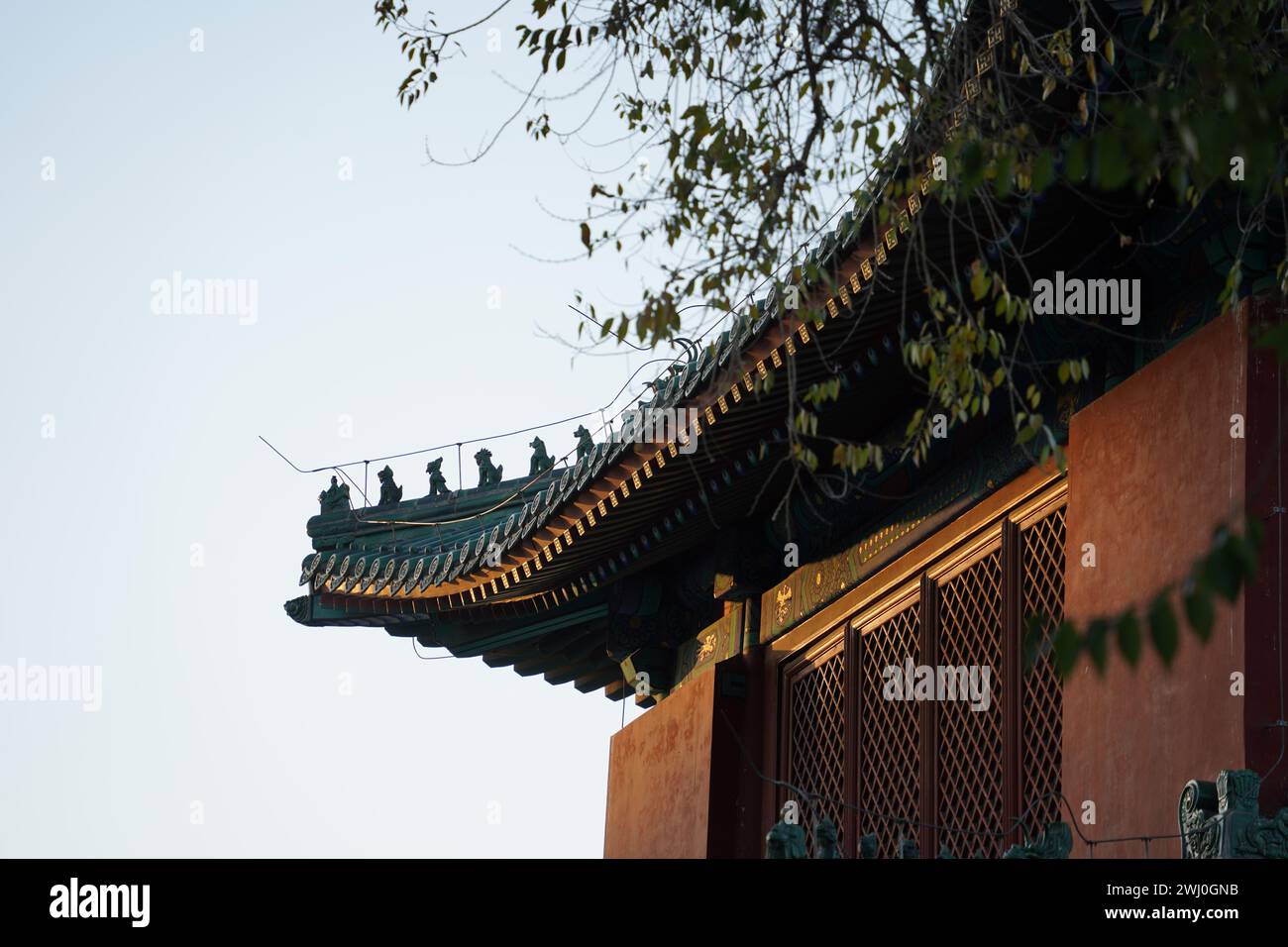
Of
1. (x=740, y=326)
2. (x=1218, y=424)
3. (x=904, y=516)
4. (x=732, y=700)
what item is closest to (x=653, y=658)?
(x=732, y=700)

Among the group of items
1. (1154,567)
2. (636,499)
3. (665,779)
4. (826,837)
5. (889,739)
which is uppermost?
(636,499)

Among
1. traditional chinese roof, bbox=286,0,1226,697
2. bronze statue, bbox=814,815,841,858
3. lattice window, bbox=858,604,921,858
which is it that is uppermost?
traditional chinese roof, bbox=286,0,1226,697

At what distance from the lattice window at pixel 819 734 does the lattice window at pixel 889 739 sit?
0.20 m

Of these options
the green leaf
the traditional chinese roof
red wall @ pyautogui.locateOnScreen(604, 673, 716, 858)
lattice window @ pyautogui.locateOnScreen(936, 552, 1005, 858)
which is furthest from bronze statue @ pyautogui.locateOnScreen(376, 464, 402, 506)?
the green leaf

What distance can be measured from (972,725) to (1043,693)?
0.60 meters

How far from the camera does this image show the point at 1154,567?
214 inches

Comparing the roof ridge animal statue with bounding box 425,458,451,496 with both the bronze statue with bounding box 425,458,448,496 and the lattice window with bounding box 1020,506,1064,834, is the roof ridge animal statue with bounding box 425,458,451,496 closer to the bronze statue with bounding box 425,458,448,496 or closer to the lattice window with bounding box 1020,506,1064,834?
the bronze statue with bounding box 425,458,448,496

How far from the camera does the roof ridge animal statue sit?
11.2 m

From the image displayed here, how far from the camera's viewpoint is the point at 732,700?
8.86 m

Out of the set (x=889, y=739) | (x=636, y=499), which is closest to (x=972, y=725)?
(x=889, y=739)

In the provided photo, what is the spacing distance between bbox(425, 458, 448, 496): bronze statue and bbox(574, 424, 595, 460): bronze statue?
4.28 feet

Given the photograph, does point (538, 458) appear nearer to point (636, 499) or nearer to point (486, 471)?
point (486, 471)

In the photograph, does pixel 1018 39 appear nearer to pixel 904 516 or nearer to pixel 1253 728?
pixel 1253 728
